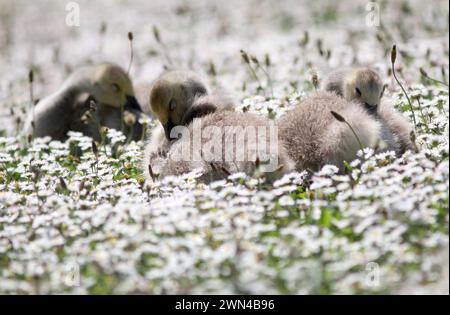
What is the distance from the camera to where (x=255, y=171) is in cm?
601

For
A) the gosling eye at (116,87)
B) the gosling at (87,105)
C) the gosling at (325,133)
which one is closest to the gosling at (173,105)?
the gosling at (325,133)

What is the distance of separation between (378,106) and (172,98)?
1834 millimetres

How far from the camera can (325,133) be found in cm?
668

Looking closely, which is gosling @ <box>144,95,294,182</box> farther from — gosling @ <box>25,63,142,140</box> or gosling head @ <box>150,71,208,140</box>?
gosling @ <box>25,63,142,140</box>

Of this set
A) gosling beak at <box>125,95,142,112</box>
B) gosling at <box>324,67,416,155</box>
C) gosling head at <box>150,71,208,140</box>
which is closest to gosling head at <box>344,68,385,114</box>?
gosling at <box>324,67,416,155</box>

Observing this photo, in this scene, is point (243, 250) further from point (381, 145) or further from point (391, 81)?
point (391, 81)

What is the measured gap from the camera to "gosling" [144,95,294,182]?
6.29 m

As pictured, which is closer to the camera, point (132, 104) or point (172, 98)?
point (172, 98)

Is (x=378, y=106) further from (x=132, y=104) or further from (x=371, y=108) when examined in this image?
(x=132, y=104)

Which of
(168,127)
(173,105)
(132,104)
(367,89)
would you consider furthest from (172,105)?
(132,104)

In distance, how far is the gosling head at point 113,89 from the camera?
1005 cm

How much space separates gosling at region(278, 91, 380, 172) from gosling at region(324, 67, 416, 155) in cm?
15

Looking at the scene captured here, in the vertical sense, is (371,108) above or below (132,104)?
below

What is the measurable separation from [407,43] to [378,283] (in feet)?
28.4
